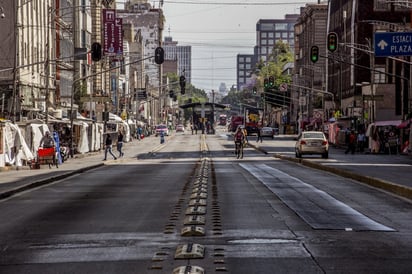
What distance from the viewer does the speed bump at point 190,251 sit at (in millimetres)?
11617

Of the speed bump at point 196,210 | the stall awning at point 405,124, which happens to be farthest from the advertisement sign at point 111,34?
the speed bump at point 196,210

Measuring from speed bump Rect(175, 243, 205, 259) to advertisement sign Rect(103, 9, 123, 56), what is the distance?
107760 millimetres

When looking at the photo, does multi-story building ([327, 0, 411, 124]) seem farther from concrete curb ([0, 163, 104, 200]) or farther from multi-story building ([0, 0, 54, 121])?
concrete curb ([0, 163, 104, 200])

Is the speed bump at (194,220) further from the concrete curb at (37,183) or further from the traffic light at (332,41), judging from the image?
the traffic light at (332,41)

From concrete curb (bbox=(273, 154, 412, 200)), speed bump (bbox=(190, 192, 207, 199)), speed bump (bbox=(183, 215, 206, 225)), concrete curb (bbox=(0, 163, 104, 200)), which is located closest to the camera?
speed bump (bbox=(183, 215, 206, 225))

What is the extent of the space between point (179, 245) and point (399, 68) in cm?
8849

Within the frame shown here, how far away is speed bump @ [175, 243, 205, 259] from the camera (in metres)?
11.6

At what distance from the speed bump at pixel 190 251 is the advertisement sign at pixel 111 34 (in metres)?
108

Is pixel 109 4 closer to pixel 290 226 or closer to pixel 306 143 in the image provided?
pixel 306 143

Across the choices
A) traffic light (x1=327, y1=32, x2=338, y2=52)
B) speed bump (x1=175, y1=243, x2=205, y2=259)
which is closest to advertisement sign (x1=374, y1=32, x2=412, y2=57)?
traffic light (x1=327, y1=32, x2=338, y2=52)

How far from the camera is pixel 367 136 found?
8112cm

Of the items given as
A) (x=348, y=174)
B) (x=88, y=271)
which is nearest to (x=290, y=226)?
(x=88, y=271)

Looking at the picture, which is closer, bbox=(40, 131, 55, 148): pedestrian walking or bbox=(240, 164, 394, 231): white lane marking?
bbox=(240, 164, 394, 231): white lane marking

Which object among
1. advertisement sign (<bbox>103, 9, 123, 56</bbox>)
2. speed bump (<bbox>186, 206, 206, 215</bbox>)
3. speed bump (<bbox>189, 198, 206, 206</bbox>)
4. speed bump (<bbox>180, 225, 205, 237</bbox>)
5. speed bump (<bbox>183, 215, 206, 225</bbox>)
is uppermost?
advertisement sign (<bbox>103, 9, 123, 56</bbox>)
